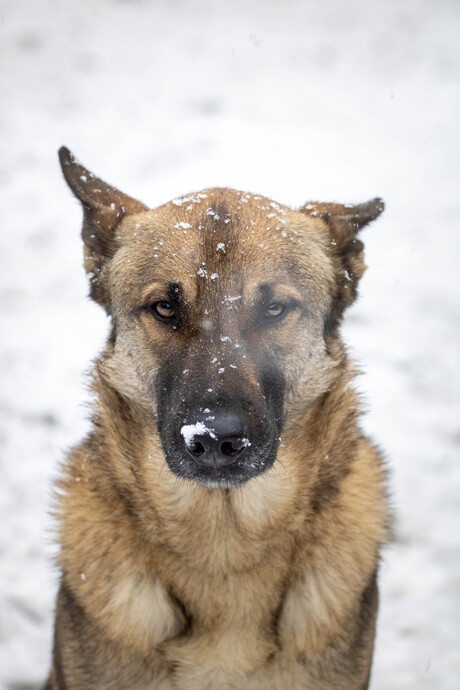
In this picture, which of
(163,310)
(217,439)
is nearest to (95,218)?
(163,310)

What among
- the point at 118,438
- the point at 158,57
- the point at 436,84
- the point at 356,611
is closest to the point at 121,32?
the point at 158,57

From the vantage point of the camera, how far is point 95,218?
3.33 metres

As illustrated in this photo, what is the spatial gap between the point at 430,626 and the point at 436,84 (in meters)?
6.09

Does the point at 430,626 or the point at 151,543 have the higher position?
the point at 151,543

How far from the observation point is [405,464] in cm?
515

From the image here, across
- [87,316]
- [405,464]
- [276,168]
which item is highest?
[276,168]

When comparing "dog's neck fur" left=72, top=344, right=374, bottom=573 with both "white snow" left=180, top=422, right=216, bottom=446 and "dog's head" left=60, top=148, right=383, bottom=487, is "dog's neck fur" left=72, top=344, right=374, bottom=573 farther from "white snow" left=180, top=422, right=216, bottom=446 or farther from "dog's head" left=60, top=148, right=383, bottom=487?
"white snow" left=180, top=422, right=216, bottom=446

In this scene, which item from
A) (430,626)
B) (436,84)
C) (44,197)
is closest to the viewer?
(430,626)

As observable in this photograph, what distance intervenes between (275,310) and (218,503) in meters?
0.82

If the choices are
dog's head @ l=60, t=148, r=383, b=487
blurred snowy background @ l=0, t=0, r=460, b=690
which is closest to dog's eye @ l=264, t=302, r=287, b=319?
dog's head @ l=60, t=148, r=383, b=487

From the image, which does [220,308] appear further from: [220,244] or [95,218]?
[95,218]

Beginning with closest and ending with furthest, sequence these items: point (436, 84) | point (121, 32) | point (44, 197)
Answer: point (44, 197) < point (436, 84) < point (121, 32)

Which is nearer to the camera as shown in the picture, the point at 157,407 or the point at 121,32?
the point at 157,407

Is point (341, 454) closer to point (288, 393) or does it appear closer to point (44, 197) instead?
point (288, 393)
